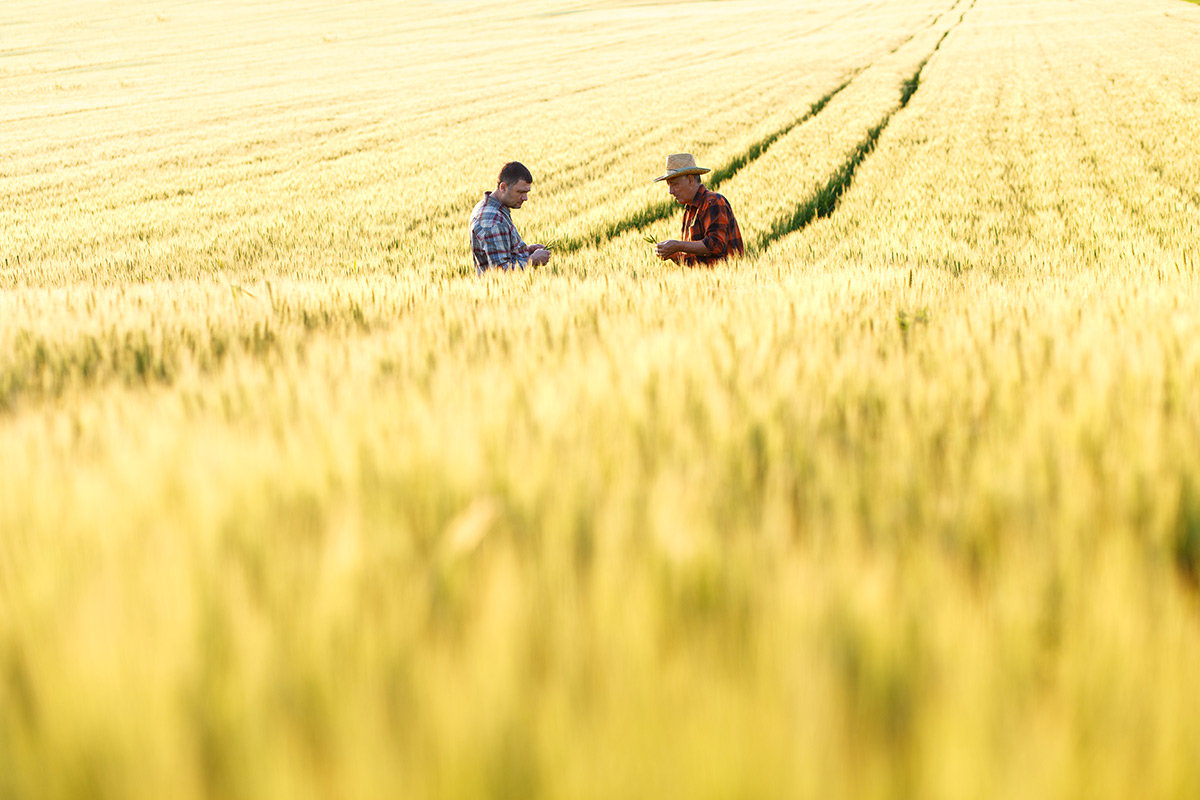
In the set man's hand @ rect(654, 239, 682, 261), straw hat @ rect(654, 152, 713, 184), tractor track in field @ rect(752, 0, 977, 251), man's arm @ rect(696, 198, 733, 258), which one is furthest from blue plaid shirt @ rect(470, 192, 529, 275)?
tractor track in field @ rect(752, 0, 977, 251)

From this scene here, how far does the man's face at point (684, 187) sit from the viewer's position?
6625 millimetres

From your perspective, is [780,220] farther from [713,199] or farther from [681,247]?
[681,247]

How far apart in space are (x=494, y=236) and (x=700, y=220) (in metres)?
Answer: 1.68

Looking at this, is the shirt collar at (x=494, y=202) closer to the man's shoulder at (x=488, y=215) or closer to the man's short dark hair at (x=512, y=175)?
the man's shoulder at (x=488, y=215)

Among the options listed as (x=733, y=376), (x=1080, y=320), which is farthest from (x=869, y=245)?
(x=733, y=376)

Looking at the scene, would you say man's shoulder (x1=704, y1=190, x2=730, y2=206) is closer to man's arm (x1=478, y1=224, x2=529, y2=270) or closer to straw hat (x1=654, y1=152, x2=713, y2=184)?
straw hat (x1=654, y1=152, x2=713, y2=184)

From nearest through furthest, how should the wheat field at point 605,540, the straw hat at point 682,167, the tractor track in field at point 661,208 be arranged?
the wheat field at point 605,540
the straw hat at point 682,167
the tractor track in field at point 661,208

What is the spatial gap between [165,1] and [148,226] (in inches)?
3403

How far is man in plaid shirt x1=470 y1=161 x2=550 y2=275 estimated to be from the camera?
682 cm

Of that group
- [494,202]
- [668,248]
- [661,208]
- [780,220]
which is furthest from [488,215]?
[661,208]

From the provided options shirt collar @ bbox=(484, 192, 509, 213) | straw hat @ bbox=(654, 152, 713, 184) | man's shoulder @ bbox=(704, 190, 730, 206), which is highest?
straw hat @ bbox=(654, 152, 713, 184)

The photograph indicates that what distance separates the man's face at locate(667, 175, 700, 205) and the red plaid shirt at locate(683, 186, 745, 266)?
0.05 metres

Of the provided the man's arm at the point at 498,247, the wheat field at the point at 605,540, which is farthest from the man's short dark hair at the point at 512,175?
the wheat field at the point at 605,540

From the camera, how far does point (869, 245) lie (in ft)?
29.0
